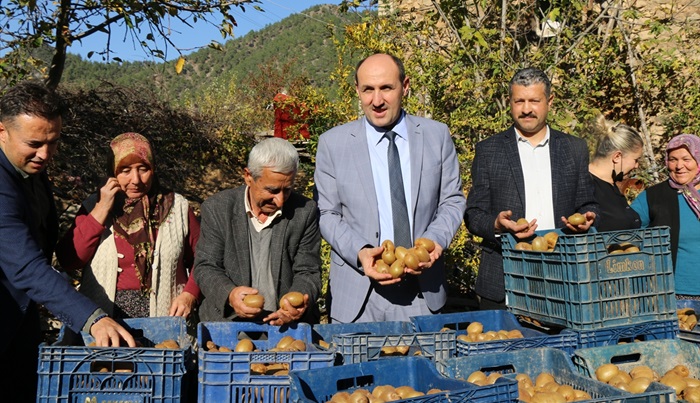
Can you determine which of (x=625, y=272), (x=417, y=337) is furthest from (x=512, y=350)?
(x=625, y=272)

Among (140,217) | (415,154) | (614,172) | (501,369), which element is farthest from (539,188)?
(140,217)

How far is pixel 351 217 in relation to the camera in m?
3.46

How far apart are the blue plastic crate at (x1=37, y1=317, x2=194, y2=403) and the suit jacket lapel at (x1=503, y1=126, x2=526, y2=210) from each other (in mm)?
1965

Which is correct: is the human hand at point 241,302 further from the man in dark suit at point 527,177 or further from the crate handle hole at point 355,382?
the man in dark suit at point 527,177

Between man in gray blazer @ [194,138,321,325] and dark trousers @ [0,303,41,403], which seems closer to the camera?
dark trousers @ [0,303,41,403]

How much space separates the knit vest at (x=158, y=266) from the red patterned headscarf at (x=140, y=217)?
3 centimetres

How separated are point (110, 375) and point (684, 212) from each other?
3.32 m

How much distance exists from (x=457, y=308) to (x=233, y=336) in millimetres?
3931

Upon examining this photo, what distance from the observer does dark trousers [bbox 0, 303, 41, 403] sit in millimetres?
2955

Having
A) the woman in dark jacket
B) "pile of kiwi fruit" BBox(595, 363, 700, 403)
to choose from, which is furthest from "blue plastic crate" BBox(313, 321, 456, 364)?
the woman in dark jacket

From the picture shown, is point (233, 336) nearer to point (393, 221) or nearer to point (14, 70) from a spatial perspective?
point (393, 221)

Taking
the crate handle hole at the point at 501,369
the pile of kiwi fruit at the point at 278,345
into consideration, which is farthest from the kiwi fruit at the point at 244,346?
the crate handle hole at the point at 501,369

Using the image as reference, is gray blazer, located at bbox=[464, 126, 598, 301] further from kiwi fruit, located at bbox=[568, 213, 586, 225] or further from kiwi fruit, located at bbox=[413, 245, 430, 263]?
kiwi fruit, located at bbox=[413, 245, 430, 263]

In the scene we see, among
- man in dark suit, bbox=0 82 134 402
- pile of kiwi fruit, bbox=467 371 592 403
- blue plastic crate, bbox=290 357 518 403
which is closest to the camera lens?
blue plastic crate, bbox=290 357 518 403
